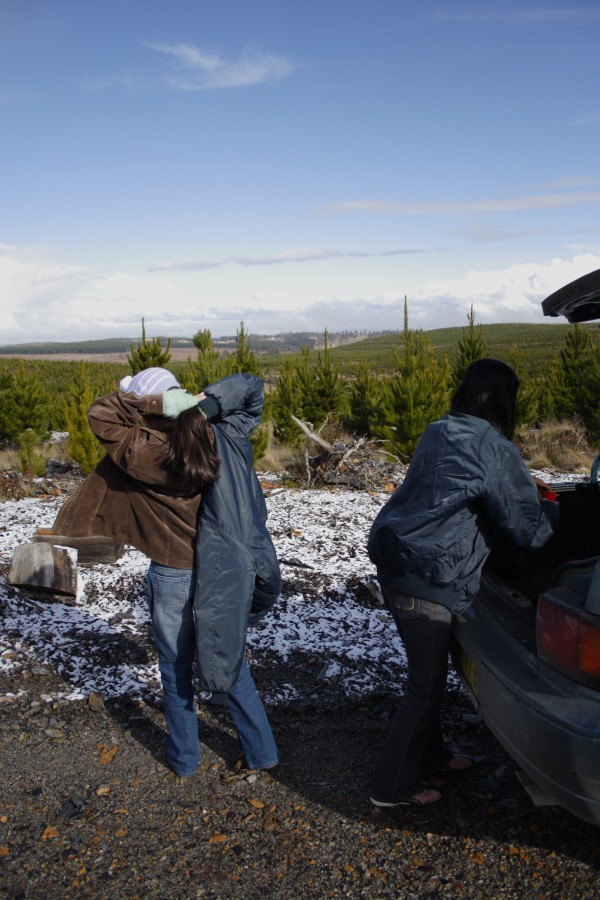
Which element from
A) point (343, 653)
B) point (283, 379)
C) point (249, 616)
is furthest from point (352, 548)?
point (283, 379)

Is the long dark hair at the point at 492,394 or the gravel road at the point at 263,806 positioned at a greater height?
the long dark hair at the point at 492,394

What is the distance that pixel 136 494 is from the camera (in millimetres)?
3102

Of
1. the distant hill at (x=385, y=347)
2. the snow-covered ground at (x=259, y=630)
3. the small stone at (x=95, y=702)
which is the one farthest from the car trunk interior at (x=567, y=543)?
the distant hill at (x=385, y=347)

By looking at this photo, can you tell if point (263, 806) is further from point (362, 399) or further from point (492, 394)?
point (362, 399)

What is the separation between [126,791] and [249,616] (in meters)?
0.92

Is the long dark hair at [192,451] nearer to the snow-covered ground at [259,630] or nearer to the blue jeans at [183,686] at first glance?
the blue jeans at [183,686]

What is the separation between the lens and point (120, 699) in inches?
154

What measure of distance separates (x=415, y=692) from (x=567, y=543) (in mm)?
1284

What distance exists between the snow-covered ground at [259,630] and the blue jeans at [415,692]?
111 cm

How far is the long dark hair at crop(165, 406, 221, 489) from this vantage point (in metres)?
2.85

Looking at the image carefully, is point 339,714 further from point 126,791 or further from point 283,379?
point 283,379

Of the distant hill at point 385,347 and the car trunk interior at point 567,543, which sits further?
the distant hill at point 385,347

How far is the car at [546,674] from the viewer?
77.8 inches

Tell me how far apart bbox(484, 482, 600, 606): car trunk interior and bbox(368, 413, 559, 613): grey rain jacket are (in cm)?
70
